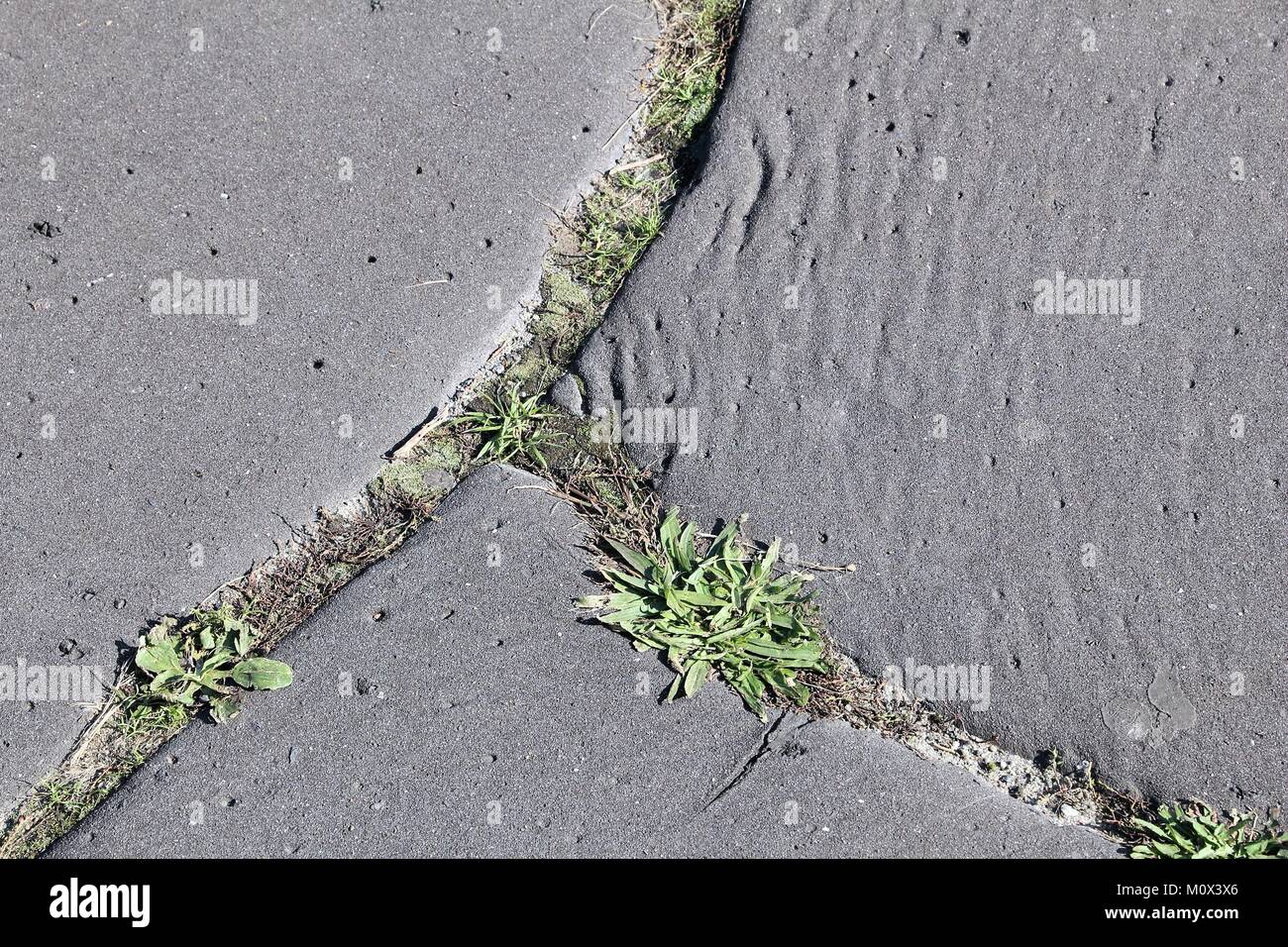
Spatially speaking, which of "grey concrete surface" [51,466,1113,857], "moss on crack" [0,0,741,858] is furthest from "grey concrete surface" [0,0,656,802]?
"grey concrete surface" [51,466,1113,857]

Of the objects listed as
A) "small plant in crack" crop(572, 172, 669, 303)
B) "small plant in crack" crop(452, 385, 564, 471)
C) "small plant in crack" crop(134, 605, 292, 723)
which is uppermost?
"small plant in crack" crop(572, 172, 669, 303)

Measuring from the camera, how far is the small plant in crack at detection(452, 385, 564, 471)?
288 centimetres

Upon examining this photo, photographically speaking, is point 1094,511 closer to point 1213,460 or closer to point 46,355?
point 1213,460

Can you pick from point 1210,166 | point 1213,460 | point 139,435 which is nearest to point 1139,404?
point 1213,460

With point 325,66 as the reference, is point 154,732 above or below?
below

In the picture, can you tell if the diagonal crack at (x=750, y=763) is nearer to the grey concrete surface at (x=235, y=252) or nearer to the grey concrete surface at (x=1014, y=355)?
the grey concrete surface at (x=1014, y=355)

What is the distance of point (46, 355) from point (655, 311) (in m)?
1.65

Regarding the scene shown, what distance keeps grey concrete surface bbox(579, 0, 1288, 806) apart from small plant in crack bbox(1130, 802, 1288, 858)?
6cm

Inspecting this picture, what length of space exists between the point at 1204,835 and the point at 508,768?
171cm

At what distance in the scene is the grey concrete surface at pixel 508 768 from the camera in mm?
2670

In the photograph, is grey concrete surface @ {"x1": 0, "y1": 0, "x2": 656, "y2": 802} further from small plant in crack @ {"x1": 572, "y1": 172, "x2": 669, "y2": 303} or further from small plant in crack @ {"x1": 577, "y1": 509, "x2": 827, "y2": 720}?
small plant in crack @ {"x1": 577, "y1": 509, "x2": 827, "y2": 720}

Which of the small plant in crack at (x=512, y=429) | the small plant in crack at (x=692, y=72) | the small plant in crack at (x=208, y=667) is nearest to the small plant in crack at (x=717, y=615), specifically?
the small plant in crack at (x=512, y=429)

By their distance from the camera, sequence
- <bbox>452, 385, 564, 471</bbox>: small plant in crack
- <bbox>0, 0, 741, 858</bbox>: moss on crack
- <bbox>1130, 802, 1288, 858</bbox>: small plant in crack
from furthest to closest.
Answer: <bbox>452, 385, 564, 471</bbox>: small plant in crack → <bbox>0, 0, 741, 858</bbox>: moss on crack → <bbox>1130, 802, 1288, 858</bbox>: small plant in crack

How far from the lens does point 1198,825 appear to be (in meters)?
2.64
